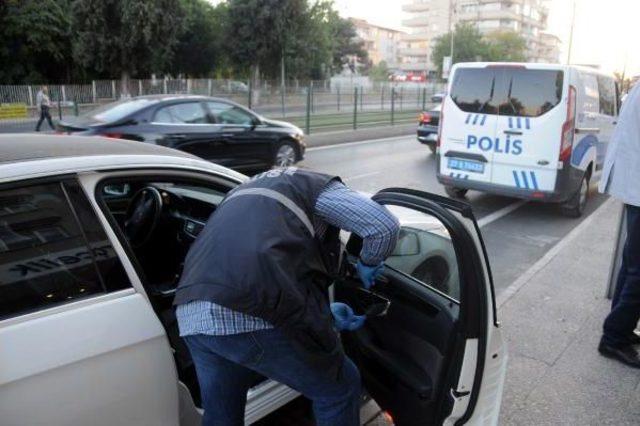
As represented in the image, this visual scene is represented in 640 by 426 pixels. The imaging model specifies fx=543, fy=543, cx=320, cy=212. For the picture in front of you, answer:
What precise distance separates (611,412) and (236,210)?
8.19 feet

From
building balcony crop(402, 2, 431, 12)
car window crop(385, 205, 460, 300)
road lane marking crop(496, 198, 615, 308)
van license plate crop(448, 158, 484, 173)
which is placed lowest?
road lane marking crop(496, 198, 615, 308)

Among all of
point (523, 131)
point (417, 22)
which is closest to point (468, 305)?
point (523, 131)

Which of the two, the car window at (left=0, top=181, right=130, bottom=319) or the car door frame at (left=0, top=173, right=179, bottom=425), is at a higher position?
the car window at (left=0, top=181, right=130, bottom=319)

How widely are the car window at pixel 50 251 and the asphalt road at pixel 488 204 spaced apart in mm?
3721

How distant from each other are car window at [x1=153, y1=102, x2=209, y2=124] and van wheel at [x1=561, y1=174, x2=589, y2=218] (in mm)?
5638

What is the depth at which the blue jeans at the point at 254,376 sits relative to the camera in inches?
70.7

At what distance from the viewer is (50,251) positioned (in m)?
1.93

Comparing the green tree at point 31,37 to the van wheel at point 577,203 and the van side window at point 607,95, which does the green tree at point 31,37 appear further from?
the van wheel at point 577,203

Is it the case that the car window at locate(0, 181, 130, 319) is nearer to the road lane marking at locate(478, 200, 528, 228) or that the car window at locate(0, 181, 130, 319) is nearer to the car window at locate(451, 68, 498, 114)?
the road lane marking at locate(478, 200, 528, 228)

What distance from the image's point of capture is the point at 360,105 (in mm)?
20797

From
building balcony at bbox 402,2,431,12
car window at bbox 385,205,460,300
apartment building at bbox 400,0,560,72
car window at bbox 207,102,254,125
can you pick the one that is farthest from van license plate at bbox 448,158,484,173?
building balcony at bbox 402,2,431,12

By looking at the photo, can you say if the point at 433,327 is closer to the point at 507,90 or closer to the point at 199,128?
the point at 507,90

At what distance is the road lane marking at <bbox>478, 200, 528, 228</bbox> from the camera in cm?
728

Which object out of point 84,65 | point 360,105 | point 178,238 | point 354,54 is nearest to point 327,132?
point 360,105
